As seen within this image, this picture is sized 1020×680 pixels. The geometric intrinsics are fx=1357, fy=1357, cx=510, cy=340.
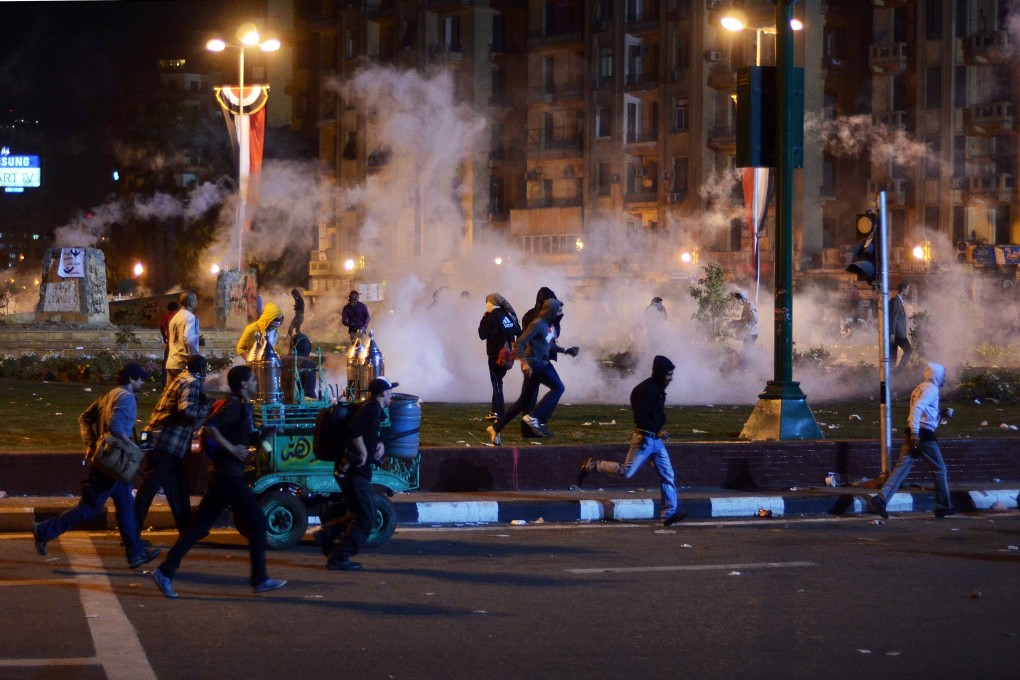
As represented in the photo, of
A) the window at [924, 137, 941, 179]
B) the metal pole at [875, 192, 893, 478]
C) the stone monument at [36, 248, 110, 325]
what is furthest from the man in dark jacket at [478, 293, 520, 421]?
the window at [924, 137, 941, 179]

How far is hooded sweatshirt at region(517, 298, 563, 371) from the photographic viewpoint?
1392cm

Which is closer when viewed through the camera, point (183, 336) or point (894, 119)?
point (183, 336)

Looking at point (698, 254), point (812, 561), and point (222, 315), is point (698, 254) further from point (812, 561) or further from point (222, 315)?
point (812, 561)

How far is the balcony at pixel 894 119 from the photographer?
49.3m

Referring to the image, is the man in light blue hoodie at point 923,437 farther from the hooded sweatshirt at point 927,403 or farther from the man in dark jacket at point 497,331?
the man in dark jacket at point 497,331

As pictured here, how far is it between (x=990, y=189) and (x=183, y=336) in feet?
126

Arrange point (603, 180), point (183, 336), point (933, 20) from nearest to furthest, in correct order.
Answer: point (183, 336), point (933, 20), point (603, 180)

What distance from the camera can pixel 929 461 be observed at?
11.9 m

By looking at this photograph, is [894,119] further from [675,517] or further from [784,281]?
[675,517]

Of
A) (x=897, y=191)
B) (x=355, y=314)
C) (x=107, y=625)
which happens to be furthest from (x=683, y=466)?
(x=897, y=191)

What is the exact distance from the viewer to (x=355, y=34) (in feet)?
202

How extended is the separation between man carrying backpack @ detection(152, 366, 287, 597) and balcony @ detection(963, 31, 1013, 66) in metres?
44.0

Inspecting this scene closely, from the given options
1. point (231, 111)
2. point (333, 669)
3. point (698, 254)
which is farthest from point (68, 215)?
point (333, 669)

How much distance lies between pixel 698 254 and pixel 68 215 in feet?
156
